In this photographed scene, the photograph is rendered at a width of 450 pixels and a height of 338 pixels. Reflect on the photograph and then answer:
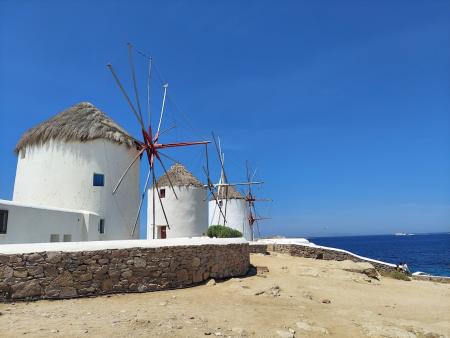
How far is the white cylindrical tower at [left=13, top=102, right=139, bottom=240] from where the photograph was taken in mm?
15922

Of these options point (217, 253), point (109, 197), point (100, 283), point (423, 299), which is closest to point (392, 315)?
point (423, 299)

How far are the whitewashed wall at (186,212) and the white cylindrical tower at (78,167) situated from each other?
740 cm

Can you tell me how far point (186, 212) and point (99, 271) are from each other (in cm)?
1570

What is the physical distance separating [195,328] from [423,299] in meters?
9.10

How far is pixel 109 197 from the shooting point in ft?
53.6

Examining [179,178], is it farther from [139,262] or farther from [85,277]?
[85,277]

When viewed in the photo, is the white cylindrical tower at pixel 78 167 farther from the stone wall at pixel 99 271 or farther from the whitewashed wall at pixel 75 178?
the stone wall at pixel 99 271

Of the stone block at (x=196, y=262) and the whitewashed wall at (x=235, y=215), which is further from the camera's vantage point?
the whitewashed wall at (x=235, y=215)

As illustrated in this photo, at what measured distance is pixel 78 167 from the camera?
16.0 m

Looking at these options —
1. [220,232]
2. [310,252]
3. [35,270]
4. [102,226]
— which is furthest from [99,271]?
[310,252]

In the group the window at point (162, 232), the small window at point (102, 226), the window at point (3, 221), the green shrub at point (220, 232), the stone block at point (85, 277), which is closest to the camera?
the stone block at point (85, 277)

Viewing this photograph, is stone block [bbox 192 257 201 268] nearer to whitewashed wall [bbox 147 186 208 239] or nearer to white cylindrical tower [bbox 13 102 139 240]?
white cylindrical tower [bbox 13 102 139 240]

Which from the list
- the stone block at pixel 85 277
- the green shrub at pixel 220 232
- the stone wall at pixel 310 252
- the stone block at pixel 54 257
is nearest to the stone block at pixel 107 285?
the stone block at pixel 85 277

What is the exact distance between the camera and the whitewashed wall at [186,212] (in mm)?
24297
